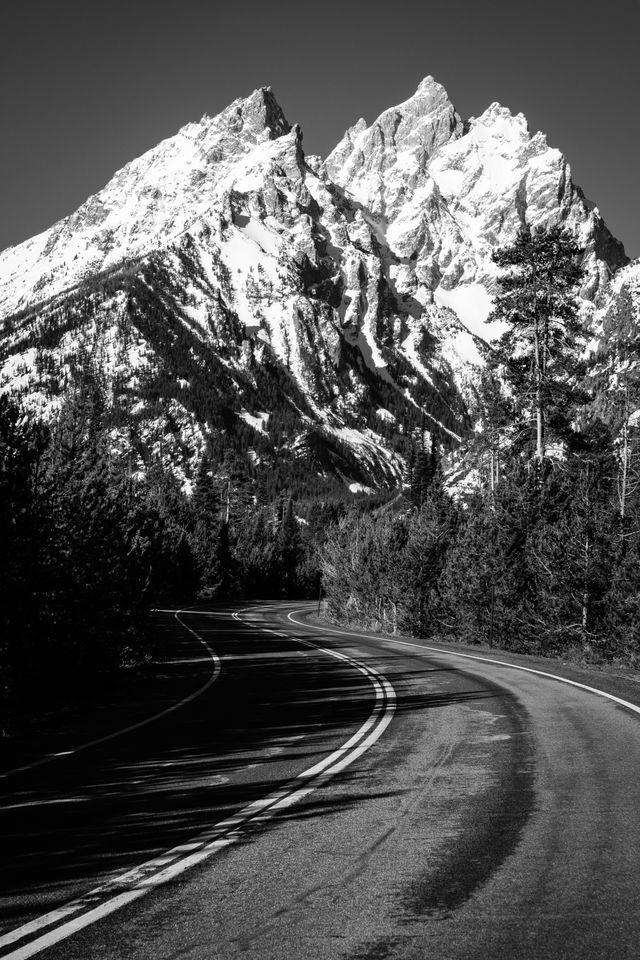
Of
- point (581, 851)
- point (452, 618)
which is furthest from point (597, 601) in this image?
point (581, 851)

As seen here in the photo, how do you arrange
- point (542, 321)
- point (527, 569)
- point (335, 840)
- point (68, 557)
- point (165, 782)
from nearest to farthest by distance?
point (335, 840) → point (165, 782) → point (68, 557) → point (527, 569) → point (542, 321)

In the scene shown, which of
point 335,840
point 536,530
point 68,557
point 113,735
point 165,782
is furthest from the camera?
point 536,530

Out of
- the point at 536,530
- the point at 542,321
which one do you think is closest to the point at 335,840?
the point at 536,530

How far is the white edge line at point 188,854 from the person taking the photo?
4.00 metres

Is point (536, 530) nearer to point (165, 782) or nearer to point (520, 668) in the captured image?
point (520, 668)

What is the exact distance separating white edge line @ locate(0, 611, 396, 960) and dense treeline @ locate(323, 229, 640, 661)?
1462cm

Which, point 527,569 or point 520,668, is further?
point 527,569

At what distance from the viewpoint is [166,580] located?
22.3 m

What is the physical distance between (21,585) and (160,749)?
4.50m

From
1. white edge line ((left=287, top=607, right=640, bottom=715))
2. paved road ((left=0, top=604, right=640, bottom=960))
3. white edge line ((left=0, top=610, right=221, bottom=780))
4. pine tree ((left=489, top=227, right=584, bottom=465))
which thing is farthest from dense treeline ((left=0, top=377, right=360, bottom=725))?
pine tree ((left=489, top=227, right=584, bottom=465))

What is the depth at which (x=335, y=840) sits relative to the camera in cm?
563

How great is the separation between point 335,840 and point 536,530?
21.2 meters

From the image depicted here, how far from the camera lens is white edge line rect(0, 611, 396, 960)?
13.1 feet

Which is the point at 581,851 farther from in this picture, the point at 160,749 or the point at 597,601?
the point at 597,601
